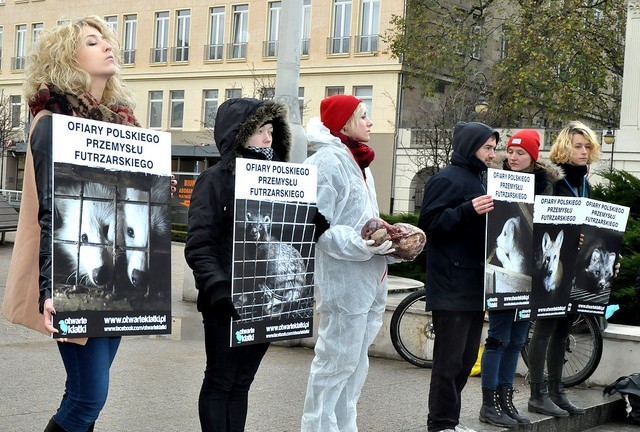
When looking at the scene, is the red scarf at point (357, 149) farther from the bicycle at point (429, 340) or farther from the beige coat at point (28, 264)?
the bicycle at point (429, 340)

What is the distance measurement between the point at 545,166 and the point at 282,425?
2443 mm

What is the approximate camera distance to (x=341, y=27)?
4375cm

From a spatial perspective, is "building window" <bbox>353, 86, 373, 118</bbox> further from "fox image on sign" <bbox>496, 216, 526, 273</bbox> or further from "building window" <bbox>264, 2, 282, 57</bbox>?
"fox image on sign" <bbox>496, 216, 526, 273</bbox>

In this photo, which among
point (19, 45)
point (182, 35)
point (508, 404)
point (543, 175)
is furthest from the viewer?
point (19, 45)

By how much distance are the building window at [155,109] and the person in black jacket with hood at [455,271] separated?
45053mm

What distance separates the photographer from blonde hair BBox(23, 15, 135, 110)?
3.93m

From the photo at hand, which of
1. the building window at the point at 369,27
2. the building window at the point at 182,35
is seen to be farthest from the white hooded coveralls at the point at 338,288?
the building window at the point at 182,35

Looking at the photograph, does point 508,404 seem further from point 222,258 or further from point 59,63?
point 59,63

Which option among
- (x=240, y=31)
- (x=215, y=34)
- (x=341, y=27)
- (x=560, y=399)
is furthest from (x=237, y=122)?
(x=215, y=34)

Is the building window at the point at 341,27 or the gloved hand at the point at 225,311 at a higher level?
the building window at the point at 341,27

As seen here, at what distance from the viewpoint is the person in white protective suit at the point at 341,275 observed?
16.3ft

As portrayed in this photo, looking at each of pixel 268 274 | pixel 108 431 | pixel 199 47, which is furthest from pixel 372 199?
pixel 199 47

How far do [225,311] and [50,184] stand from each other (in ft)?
3.29

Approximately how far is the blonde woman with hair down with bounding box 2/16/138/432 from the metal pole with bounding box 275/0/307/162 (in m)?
5.56
